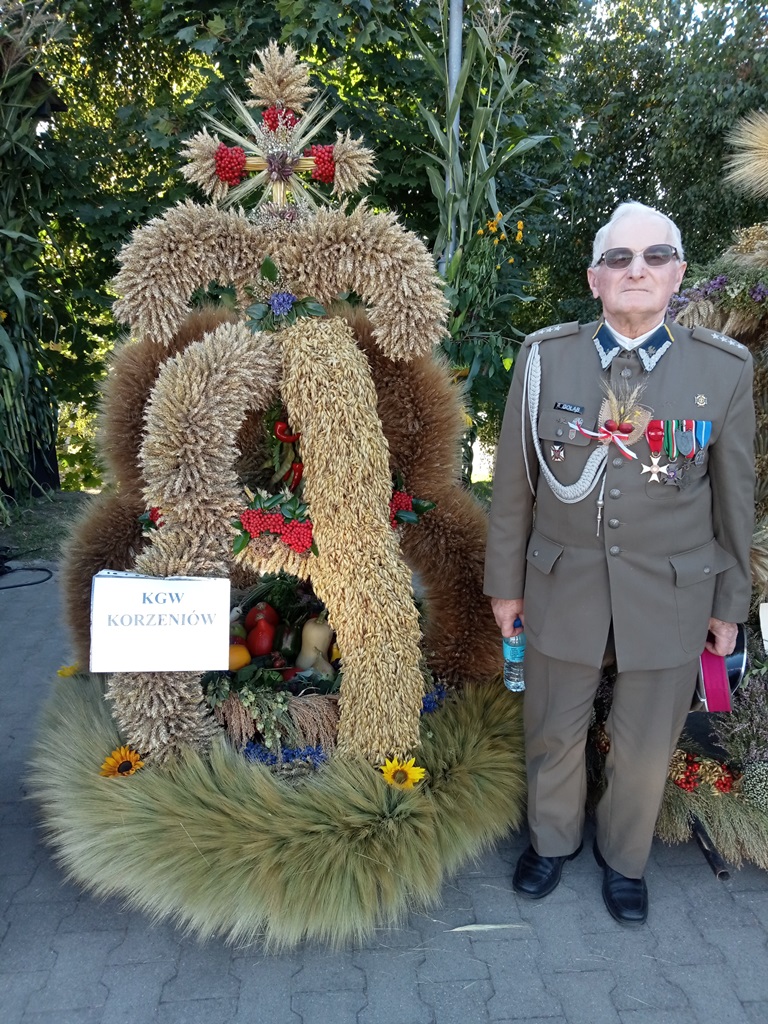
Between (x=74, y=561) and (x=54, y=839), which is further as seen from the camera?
(x=74, y=561)

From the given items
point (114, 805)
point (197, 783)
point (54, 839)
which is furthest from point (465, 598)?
point (54, 839)

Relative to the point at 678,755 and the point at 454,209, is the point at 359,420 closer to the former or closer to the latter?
the point at 678,755

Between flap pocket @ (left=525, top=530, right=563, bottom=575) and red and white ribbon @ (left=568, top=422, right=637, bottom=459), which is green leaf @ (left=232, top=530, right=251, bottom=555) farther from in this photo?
red and white ribbon @ (left=568, top=422, right=637, bottom=459)

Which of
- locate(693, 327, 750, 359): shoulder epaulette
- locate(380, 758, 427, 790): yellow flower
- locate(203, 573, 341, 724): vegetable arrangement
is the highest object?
locate(693, 327, 750, 359): shoulder epaulette

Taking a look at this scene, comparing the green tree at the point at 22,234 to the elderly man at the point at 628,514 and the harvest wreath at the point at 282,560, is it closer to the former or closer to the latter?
the harvest wreath at the point at 282,560

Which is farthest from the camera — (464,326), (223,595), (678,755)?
(464,326)

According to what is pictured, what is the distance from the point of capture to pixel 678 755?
7.93ft

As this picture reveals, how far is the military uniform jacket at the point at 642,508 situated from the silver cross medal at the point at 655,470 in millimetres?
10

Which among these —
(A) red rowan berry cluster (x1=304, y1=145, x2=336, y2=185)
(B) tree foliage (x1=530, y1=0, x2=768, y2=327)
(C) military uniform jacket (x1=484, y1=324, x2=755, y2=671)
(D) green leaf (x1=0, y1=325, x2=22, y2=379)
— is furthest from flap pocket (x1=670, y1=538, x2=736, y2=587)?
(D) green leaf (x1=0, y1=325, x2=22, y2=379)

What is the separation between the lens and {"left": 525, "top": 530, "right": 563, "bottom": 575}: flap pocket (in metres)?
1.98

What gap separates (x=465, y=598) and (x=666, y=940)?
1.19 m

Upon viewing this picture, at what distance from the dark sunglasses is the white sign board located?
137 centimetres

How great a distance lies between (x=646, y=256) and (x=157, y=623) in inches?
64.5

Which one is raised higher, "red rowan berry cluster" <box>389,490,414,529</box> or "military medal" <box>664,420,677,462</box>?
"military medal" <box>664,420,677,462</box>
